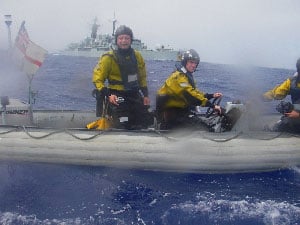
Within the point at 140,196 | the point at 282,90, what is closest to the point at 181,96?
the point at 140,196

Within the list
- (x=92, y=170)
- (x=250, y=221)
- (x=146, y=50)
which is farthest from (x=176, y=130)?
(x=146, y=50)

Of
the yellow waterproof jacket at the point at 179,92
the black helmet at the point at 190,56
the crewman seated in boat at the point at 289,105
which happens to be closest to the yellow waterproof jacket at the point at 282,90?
the crewman seated in boat at the point at 289,105

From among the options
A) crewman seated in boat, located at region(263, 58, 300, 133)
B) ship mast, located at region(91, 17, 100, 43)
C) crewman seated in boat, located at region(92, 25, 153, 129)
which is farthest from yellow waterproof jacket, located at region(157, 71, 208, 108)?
ship mast, located at region(91, 17, 100, 43)

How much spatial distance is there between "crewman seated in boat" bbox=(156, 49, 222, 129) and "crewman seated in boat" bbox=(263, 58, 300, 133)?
1.36m

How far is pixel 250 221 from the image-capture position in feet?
17.9

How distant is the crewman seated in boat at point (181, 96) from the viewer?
281 inches

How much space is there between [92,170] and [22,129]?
5.21 ft

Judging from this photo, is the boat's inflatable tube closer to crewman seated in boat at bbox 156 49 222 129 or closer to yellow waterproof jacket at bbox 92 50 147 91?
crewman seated in boat at bbox 156 49 222 129

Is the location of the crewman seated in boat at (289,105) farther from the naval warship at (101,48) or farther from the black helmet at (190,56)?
the naval warship at (101,48)

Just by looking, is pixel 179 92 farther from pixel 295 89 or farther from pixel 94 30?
pixel 94 30

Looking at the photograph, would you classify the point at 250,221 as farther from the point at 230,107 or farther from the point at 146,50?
the point at 146,50

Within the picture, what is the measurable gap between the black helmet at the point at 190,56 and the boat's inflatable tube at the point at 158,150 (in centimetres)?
140

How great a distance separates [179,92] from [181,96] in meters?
0.10

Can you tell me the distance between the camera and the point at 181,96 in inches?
287
